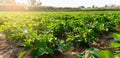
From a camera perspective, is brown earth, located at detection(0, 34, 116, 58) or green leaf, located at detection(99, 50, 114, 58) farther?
brown earth, located at detection(0, 34, 116, 58)

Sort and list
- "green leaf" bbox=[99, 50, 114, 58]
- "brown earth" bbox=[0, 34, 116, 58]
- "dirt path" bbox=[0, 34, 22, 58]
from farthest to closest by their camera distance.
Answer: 1. "dirt path" bbox=[0, 34, 22, 58]
2. "brown earth" bbox=[0, 34, 116, 58]
3. "green leaf" bbox=[99, 50, 114, 58]

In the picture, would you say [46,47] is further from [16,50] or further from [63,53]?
[16,50]

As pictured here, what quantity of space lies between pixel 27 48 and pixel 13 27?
2.74m

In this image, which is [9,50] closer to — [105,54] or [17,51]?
[17,51]

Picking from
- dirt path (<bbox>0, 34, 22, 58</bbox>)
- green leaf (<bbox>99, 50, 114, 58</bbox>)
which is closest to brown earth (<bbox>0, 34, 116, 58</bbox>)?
dirt path (<bbox>0, 34, 22, 58</bbox>)

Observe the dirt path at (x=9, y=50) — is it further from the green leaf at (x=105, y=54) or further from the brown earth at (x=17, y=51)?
the green leaf at (x=105, y=54)

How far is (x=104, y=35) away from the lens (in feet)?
25.3

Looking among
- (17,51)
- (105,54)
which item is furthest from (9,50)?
(105,54)

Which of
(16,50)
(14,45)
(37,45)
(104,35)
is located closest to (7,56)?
(16,50)

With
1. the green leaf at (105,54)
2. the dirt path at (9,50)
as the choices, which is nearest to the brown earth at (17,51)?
the dirt path at (9,50)

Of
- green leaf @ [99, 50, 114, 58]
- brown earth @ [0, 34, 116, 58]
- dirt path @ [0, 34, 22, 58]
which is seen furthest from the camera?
dirt path @ [0, 34, 22, 58]

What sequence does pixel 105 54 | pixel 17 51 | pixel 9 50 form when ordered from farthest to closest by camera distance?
pixel 9 50 → pixel 17 51 → pixel 105 54

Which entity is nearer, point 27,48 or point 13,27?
point 27,48

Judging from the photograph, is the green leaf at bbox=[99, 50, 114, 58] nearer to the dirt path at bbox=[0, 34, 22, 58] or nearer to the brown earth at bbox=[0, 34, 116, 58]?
the brown earth at bbox=[0, 34, 116, 58]
